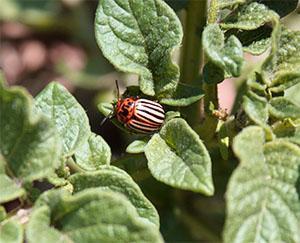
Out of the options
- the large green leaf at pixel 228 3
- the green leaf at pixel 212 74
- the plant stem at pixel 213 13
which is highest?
the large green leaf at pixel 228 3

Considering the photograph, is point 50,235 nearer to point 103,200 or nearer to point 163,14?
point 103,200

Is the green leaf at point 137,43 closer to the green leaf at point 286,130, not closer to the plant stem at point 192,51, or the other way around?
the green leaf at point 286,130

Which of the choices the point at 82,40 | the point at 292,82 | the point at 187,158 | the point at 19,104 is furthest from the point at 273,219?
the point at 82,40

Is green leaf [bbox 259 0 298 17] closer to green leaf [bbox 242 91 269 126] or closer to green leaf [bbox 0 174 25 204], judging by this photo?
green leaf [bbox 242 91 269 126]

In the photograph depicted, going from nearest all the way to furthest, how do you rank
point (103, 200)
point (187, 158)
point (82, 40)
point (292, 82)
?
point (103, 200)
point (187, 158)
point (292, 82)
point (82, 40)

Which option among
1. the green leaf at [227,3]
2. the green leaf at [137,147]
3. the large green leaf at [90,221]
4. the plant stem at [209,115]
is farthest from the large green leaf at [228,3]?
the large green leaf at [90,221]

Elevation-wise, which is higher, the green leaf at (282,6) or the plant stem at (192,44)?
the green leaf at (282,6)
